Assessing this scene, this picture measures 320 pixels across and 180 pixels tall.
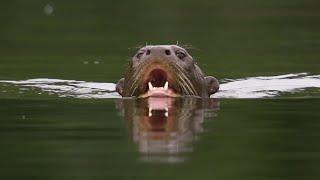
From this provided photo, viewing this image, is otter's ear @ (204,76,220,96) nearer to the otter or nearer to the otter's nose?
the otter

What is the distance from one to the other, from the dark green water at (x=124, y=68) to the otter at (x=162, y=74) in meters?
0.38

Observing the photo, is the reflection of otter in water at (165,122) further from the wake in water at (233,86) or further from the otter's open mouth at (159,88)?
the wake in water at (233,86)

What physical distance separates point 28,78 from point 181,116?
5.66 meters

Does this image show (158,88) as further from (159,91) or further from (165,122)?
(165,122)

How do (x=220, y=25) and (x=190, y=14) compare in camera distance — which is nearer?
(x=220, y=25)

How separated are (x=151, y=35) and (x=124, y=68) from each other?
619cm

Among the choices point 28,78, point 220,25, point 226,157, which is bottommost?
point 226,157

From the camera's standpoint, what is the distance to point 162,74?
1326 centimetres

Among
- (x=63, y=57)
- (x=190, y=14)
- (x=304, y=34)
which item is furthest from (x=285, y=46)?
(x=190, y=14)

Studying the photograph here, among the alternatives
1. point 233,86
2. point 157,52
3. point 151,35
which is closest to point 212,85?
point 233,86

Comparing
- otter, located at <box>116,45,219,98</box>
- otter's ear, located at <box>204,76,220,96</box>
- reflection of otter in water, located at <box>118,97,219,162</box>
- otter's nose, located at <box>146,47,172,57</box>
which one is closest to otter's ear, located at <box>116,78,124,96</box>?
otter, located at <box>116,45,219,98</box>

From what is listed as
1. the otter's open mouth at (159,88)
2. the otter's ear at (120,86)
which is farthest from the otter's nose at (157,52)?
the otter's ear at (120,86)

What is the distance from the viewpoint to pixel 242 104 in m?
13.3

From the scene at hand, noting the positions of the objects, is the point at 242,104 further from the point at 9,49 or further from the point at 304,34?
the point at 304,34
